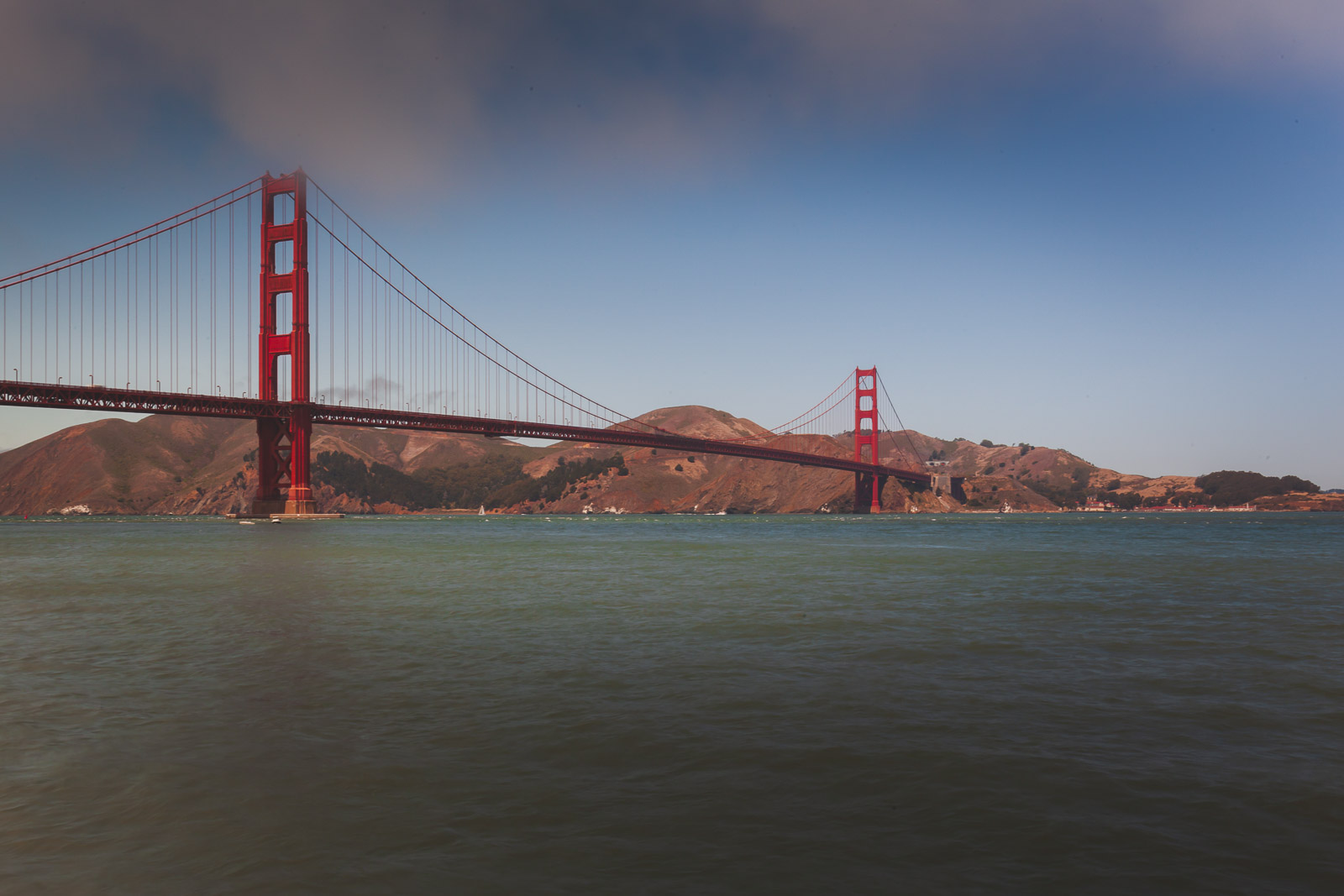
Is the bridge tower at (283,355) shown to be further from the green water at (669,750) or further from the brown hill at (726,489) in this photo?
the brown hill at (726,489)

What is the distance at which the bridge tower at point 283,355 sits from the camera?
209ft

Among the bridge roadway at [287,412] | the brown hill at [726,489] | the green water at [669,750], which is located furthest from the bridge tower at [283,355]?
the brown hill at [726,489]

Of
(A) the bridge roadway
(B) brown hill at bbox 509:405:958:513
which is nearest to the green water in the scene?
(A) the bridge roadway

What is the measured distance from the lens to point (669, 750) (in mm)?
6336

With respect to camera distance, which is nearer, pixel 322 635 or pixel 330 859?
pixel 330 859

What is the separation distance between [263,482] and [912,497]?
92943mm

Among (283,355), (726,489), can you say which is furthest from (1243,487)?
(283,355)

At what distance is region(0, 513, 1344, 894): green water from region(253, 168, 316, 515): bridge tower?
2034 inches

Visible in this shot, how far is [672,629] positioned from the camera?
12.7 m

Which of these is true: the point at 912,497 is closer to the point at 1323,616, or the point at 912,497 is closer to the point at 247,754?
the point at 1323,616

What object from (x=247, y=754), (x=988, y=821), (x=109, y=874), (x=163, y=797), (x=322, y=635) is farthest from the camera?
(x=322, y=635)

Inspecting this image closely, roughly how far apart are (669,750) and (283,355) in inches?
2688

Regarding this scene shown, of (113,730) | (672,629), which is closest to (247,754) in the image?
(113,730)

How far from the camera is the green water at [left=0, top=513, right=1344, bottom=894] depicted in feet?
14.2
